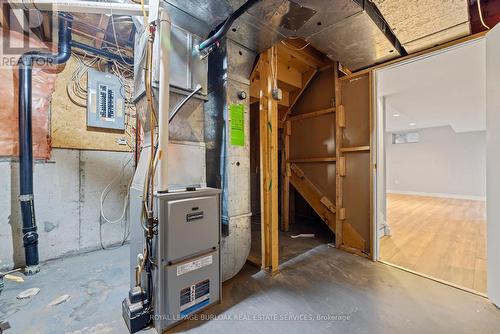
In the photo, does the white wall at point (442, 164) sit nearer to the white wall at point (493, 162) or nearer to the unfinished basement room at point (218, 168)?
the unfinished basement room at point (218, 168)

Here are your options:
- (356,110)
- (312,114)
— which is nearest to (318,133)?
(312,114)

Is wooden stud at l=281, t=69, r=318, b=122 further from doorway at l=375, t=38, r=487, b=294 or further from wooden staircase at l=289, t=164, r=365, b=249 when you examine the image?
wooden staircase at l=289, t=164, r=365, b=249

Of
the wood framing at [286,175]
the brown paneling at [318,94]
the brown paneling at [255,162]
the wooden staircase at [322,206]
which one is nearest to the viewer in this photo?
the wooden staircase at [322,206]

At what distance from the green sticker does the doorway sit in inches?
69.4

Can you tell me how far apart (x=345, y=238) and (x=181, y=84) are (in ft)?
9.18

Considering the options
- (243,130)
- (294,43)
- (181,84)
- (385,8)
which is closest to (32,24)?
(181,84)

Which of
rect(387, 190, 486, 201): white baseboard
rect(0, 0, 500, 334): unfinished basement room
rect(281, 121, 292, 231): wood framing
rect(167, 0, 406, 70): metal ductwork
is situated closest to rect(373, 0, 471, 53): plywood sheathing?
rect(0, 0, 500, 334): unfinished basement room

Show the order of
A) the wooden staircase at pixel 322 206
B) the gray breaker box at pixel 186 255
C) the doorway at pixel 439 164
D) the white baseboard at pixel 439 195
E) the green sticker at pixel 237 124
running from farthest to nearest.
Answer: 1. the white baseboard at pixel 439 195
2. the wooden staircase at pixel 322 206
3. the doorway at pixel 439 164
4. the green sticker at pixel 237 124
5. the gray breaker box at pixel 186 255

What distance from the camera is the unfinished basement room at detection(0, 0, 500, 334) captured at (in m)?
1.43

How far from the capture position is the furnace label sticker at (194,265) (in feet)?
4.54

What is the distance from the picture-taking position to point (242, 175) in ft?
6.57

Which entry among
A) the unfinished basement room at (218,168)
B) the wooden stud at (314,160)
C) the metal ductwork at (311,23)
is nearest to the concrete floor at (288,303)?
the unfinished basement room at (218,168)

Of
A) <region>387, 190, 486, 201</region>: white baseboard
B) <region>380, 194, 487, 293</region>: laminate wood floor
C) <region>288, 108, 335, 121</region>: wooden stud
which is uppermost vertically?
<region>288, 108, 335, 121</region>: wooden stud

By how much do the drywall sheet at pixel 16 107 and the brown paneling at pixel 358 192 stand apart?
3788 mm
